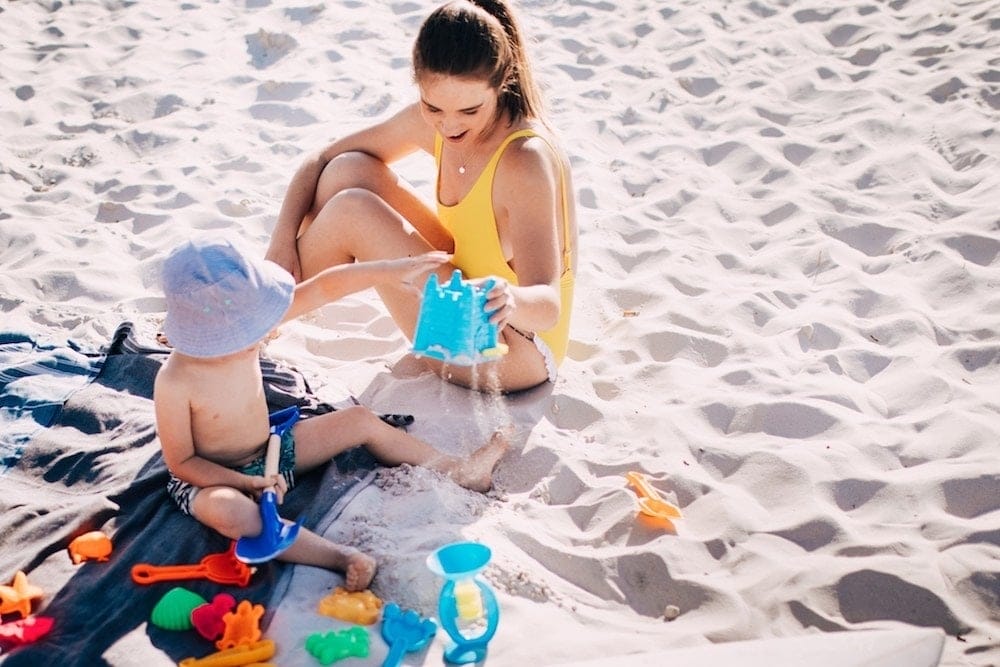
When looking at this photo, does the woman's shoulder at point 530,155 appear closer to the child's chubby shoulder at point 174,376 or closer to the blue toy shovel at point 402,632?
the child's chubby shoulder at point 174,376

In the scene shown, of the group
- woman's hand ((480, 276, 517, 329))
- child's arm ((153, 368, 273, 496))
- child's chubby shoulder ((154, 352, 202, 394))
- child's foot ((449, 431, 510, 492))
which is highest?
woman's hand ((480, 276, 517, 329))

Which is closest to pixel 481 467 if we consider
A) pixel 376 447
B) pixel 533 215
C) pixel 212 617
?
pixel 376 447

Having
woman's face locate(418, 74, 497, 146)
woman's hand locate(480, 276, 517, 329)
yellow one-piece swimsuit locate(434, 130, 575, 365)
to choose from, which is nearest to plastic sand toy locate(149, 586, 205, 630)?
woman's hand locate(480, 276, 517, 329)

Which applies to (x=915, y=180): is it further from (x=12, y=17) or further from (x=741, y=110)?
(x=12, y=17)

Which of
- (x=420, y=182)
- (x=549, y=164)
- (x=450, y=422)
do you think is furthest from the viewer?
(x=420, y=182)

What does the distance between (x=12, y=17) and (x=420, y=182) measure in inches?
128

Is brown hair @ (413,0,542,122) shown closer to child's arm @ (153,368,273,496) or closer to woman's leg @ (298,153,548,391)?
woman's leg @ (298,153,548,391)

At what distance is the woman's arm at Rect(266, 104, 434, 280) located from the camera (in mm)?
2826

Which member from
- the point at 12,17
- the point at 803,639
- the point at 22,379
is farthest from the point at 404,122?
the point at 12,17

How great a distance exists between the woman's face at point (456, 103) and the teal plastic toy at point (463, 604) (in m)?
1.14

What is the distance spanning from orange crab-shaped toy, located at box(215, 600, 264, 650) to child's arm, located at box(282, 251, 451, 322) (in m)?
0.76

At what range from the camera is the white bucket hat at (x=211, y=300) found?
1893 mm

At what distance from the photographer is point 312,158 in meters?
2.95

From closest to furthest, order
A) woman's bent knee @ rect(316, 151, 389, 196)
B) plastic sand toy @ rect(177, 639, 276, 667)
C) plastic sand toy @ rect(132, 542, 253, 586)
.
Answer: plastic sand toy @ rect(177, 639, 276, 667), plastic sand toy @ rect(132, 542, 253, 586), woman's bent knee @ rect(316, 151, 389, 196)
